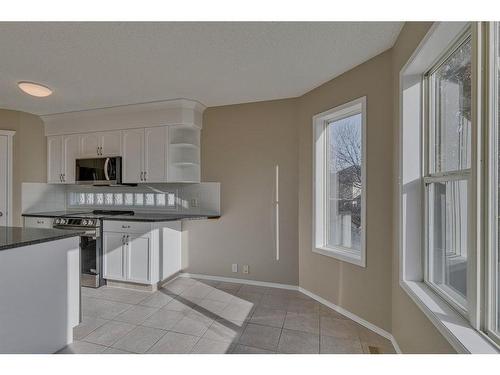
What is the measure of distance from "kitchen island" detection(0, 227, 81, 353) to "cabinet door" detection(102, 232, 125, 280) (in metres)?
1.06

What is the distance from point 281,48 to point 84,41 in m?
1.56

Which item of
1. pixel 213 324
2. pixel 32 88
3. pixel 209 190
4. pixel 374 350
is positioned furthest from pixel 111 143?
pixel 374 350

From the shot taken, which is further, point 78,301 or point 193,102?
point 193,102

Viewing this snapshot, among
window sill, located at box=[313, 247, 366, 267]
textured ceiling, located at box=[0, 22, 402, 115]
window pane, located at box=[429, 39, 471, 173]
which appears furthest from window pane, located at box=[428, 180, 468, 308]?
textured ceiling, located at box=[0, 22, 402, 115]

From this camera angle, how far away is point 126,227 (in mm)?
3129

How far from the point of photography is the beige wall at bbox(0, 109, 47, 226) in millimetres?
3682

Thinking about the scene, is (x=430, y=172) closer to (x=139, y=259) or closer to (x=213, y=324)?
(x=213, y=324)

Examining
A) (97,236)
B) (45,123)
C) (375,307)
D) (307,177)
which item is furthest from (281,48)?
(45,123)

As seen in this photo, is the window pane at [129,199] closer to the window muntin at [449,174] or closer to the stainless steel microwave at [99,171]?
the stainless steel microwave at [99,171]

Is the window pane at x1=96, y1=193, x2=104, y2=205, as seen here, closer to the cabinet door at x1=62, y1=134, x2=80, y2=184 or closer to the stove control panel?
the cabinet door at x1=62, y1=134, x2=80, y2=184

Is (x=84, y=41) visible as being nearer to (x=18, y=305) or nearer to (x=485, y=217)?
(x=18, y=305)

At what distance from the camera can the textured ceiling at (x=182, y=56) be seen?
1828 mm

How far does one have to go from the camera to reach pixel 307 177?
2.97 m

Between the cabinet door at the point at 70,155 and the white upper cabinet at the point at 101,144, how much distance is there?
12cm
